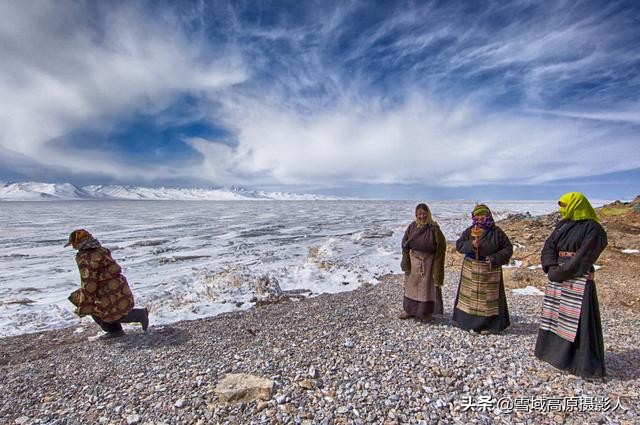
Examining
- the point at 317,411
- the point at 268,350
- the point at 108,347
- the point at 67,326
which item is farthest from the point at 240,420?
the point at 67,326

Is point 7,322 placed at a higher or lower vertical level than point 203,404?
lower

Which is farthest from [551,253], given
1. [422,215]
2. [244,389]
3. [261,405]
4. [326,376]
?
[244,389]

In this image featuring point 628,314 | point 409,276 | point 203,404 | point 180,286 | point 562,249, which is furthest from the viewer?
point 180,286

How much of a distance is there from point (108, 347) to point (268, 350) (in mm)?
2980

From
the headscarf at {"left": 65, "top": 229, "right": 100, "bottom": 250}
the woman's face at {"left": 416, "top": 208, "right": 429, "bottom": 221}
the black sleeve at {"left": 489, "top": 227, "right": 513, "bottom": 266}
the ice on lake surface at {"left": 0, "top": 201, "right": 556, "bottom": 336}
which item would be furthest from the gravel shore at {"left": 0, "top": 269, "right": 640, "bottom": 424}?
the ice on lake surface at {"left": 0, "top": 201, "right": 556, "bottom": 336}

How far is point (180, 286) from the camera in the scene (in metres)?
11.5

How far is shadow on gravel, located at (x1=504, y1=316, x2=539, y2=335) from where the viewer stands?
5.79 meters

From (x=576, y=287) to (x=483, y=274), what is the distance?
4.53 ft

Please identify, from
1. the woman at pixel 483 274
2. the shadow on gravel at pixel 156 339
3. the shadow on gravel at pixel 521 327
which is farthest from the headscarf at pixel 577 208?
the shadow on gravel at pixel 156 339

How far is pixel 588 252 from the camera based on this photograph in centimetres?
393

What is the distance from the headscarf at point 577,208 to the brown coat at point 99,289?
714 cm

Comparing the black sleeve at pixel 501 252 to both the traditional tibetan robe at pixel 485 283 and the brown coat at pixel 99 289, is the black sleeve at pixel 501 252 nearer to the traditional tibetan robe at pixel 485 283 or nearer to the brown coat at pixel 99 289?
the traditional tibetan robe at pixel 485 283

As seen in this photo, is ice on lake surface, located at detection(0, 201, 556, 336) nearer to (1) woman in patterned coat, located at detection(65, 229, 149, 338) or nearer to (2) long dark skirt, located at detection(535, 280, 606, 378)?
(1) woman in patterned coat, located at detection(65, 229, 149, 338)

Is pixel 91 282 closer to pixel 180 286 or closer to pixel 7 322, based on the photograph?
pixel 7 322
